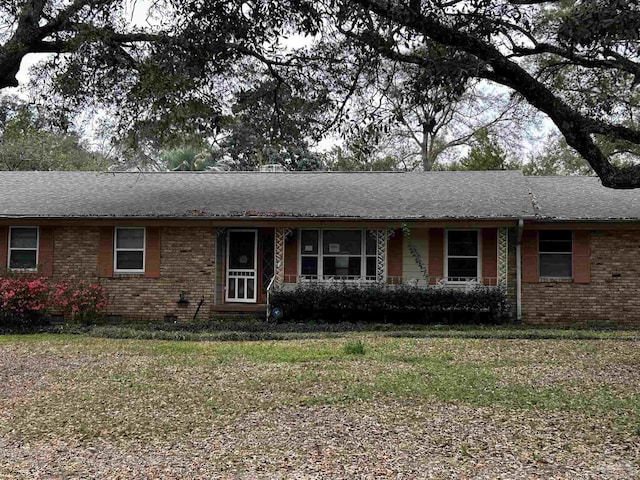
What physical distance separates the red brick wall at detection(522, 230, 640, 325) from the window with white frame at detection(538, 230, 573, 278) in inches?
13.9

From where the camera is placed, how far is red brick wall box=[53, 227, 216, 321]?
701 inches

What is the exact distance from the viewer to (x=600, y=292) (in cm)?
1698

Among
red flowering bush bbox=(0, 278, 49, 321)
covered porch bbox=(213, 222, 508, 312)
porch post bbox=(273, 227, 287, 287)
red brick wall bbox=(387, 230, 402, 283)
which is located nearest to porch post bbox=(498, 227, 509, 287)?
covered porch bbox=(213, 222, 508, 312)

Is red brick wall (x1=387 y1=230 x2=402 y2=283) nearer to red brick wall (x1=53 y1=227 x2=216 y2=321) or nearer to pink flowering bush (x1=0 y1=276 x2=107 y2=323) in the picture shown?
red brick wall (x1=53 y1=227 x2=216 y2=321)

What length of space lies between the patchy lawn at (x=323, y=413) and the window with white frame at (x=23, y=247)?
697 cm

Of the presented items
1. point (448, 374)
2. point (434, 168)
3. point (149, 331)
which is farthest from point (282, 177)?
point (434, 168)

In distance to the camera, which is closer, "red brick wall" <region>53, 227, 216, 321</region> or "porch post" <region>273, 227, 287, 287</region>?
"red brick wall" <region>53, 227, 216, 321</region>

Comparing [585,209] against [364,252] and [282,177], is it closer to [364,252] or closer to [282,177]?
[364,252]

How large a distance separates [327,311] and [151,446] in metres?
10.9

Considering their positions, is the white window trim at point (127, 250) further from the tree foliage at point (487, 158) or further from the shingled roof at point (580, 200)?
the tree foliage at point (487, 158)

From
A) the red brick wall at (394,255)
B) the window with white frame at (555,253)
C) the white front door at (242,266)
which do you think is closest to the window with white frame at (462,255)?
the red brick wall at (394,255)

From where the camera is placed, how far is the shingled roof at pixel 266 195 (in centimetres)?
1739

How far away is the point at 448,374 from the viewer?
9.62 m

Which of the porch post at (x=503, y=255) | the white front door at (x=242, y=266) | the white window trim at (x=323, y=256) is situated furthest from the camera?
the white front door at (x=242, y=266)
